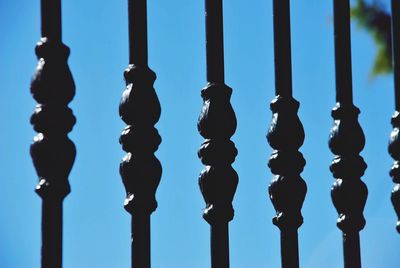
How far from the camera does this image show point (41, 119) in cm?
133

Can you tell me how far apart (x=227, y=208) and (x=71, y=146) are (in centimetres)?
40

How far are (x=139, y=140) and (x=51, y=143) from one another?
Result: 20 cm

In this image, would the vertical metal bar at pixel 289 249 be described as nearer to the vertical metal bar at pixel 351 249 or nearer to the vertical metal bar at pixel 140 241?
the vertical metal bar at pixel 351 249

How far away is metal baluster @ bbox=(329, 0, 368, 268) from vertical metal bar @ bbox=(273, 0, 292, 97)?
0.16 meters

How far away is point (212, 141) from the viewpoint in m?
1.55

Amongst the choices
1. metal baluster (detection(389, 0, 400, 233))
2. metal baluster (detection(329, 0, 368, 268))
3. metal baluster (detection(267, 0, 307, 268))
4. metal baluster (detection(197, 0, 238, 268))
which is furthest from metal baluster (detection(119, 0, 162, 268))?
metal baluster (detection(389, 0, 400, 233))

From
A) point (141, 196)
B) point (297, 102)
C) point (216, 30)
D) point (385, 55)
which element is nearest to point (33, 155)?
point (141, 196)

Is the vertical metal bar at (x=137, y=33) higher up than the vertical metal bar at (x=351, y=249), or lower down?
higher up

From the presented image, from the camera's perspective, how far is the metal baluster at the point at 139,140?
143cm

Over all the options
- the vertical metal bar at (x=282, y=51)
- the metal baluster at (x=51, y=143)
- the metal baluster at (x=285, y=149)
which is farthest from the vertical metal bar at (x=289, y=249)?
the metal baluster at (x=51, y=143)

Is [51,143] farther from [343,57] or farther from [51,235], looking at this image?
[343,57]

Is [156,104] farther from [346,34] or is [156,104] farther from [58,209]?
[346,34]

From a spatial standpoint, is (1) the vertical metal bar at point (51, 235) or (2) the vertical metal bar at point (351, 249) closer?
(1) the vertical metal bar at point (51, 235)

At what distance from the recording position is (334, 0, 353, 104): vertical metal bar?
1.75m
